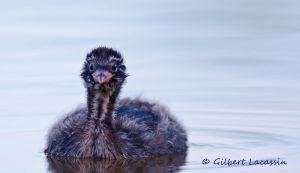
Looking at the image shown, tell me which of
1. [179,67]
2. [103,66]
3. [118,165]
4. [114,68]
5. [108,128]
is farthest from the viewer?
[179,67]

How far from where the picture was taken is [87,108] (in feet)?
60.4

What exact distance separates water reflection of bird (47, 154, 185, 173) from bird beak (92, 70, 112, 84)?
3.71 feet

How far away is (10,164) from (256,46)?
10043 millimetres

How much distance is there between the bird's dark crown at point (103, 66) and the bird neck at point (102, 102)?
4.6 inches

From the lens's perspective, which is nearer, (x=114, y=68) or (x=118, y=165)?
(x=118, y=165)

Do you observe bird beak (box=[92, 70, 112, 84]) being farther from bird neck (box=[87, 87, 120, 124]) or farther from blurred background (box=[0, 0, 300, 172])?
blurred background (box=[0, 0, 300, 172])

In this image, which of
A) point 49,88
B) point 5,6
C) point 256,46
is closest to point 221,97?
point 49,88

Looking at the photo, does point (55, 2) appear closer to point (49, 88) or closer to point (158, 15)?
point (158, 15)

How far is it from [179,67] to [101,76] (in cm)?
643

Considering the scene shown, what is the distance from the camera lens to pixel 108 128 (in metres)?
18.3

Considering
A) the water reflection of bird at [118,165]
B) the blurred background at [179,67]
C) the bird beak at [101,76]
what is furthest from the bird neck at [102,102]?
the blurred background at [179,67]

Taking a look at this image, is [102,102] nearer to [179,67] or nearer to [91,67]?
[91,67]

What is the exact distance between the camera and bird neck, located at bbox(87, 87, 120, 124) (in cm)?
1811

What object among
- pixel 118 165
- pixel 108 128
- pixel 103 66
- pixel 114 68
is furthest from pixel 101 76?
pixel 118 165
